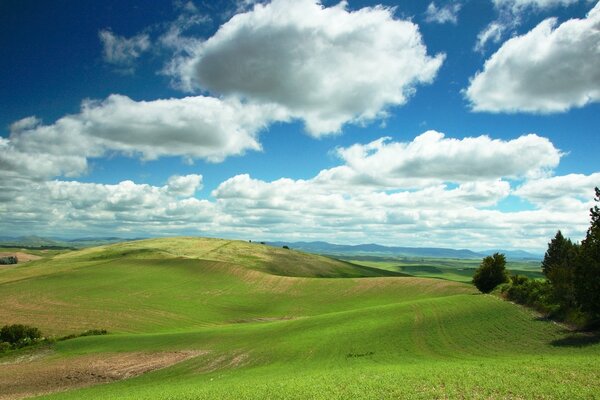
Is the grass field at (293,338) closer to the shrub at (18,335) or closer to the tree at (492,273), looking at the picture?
the shrub at (18,335)

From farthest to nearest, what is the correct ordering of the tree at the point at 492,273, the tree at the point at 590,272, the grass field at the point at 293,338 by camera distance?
the tree at the point at 492,273, the tree at the point at 590,272, the grass field at the point at 293,338

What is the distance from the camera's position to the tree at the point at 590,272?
4022 cm

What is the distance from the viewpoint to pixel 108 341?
63875 mm

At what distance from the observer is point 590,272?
133 feet

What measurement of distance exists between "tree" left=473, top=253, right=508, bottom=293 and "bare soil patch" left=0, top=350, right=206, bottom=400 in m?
57.1

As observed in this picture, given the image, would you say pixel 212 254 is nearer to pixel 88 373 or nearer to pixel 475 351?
pixel 88 373

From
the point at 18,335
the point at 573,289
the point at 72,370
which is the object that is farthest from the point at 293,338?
the point at 18,335

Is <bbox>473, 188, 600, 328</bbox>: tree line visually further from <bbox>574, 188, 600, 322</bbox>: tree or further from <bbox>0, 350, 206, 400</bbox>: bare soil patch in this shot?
<bbox>0, 350, 206, 400</bbox>: bare soil patch

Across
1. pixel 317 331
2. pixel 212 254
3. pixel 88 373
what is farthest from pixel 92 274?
pixel 317 331

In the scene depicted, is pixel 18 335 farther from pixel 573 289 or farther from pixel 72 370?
pixel 573 289

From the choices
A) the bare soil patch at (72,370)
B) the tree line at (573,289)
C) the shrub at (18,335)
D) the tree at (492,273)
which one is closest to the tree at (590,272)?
the tree line at (573,289)

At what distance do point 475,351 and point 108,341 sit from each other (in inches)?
2091

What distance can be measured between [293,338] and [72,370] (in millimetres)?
26434

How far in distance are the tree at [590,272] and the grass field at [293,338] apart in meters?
3.29
